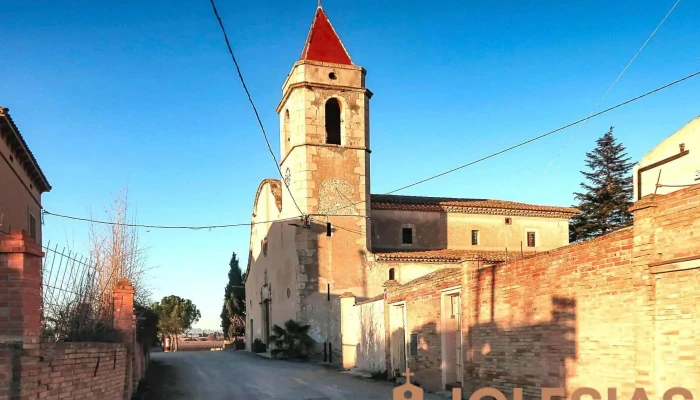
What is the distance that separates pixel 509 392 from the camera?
13.6m

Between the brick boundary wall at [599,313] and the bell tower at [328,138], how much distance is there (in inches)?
717

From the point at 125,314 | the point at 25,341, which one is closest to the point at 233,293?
the point at 125,314

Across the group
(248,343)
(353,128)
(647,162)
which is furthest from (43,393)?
(248,343)

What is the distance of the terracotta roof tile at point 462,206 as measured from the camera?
37438mm

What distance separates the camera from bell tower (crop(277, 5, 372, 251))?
33719 millimetres

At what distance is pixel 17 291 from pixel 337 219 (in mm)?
27296

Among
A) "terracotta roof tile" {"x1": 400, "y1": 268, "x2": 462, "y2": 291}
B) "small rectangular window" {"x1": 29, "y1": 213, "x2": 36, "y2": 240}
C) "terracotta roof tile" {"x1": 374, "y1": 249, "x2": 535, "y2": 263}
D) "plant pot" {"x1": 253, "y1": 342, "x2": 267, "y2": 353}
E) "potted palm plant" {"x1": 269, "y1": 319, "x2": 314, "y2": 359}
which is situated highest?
"small rectangular window" {"x1": 29, "y1": 213, "x2": 36, "y2": 240}

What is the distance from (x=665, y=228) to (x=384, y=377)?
12899 mm

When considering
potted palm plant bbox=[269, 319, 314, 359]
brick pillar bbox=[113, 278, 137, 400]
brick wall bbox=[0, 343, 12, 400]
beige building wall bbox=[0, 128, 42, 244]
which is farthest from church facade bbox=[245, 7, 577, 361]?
brick wall bbox=[0, 343, 12, 400]

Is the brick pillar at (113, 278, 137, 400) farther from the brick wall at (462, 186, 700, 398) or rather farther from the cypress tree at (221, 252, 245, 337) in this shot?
the cypress tree at (221, 252, 245, 337)

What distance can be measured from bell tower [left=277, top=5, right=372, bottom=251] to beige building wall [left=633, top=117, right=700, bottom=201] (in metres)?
17.4

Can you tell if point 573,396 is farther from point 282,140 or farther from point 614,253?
point 282,140

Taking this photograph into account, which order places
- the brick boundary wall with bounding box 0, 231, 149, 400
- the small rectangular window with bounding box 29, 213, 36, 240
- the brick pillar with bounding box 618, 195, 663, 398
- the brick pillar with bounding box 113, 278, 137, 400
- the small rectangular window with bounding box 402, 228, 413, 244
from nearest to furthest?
1. the brick boundary wall with bounding box 0, 231, 149, 400
2. the brick pillar with bounding box 618, 195, 663, 398
3. the brick pillar with bounding box 113, 278, 137, 400
4. the small rectangular window with bounding box 29, 213, 36, 240
5. the small rectangular window with bounding box 402, 228, 413, 244

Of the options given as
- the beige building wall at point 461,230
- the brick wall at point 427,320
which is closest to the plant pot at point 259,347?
the beige building wall at point 461,230
